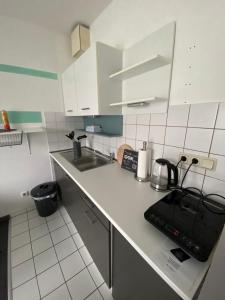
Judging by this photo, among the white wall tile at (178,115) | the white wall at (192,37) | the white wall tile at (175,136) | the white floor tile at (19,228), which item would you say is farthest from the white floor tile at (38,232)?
the white wall at (192,37)

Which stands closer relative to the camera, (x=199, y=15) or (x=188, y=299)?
(x=188, y=299)

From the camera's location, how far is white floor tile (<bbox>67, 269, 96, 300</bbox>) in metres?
1.06

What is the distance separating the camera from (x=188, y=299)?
0.41 meters

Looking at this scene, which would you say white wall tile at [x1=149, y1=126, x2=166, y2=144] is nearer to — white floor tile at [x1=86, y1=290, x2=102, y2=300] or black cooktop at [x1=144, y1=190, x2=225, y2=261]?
black cooktop at [x1=144, y1=190, x2=225, y2=261]

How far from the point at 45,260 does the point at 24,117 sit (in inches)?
62.8

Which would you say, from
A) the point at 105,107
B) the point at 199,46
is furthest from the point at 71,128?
the point at 199,46

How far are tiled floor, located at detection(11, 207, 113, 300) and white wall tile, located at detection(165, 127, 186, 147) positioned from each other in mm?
1287

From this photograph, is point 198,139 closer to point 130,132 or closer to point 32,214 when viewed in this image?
point 130,132

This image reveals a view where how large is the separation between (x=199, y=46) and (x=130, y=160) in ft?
3.03

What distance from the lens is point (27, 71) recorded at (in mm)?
1618

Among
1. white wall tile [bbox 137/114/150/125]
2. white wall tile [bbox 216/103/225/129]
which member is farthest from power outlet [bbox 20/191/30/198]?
white wall tile [bbox 216/103/225/129]

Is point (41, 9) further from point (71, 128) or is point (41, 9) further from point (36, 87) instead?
point (71, 128)

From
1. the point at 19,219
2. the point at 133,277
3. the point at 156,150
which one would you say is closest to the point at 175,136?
the point at 156,150

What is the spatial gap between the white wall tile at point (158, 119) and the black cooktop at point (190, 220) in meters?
0.53
